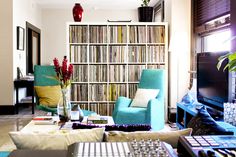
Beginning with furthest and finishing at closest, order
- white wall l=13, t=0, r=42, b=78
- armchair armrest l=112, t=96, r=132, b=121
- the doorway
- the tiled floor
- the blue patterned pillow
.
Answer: the doorway < white wall l=13, t=0, r=42, b=78 < armchair armrest l=112, t=96, r=132, b=121 < the tiled floor < the blue patterned pillow

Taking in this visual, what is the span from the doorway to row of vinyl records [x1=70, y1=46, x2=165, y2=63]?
2.87m

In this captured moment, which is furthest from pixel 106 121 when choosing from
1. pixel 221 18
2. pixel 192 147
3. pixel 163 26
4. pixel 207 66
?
pixel 163 26

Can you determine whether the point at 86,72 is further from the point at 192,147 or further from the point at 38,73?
the point at 192,147

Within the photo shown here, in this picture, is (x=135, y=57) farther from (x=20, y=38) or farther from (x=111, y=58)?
(x=20, y=38)

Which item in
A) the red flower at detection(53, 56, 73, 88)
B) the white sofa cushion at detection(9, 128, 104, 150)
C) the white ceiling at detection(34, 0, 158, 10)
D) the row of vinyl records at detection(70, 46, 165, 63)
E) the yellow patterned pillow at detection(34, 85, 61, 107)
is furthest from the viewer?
the white ceiling at detection(34, 0, 158, 10)

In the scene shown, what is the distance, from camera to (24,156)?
58.5 inches

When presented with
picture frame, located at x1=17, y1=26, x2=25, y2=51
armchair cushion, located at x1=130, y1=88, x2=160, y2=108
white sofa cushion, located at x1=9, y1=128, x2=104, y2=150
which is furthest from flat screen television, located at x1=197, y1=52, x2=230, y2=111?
picture frame, located at x1=17, y1=26, x2=25, y2=51

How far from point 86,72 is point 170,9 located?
1.84m

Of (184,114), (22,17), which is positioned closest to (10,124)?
(22,17)

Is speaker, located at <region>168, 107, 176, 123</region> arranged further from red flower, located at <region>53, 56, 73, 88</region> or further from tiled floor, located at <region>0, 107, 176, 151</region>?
red flower, located at <region>53, 56, 73, 88</region>

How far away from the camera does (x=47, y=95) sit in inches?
220

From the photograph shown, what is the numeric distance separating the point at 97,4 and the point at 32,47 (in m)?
2.09

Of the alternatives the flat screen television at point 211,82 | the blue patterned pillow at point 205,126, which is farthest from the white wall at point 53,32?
the blue patterned pillow at point 205,126

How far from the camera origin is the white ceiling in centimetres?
898
